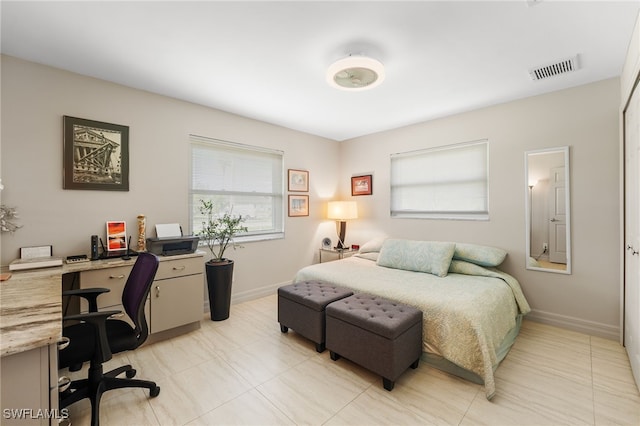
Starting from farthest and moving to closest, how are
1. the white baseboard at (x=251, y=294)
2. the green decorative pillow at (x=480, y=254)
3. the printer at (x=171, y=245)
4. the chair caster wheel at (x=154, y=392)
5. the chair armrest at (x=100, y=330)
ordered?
the white baseboard at (x=251, y=294), the green decorative pillow at (x=480, y=254), the printer at (x=171, y=245), the chair caster wheel at (x=154, y=392), the chair armrest at (x=100, y=330)

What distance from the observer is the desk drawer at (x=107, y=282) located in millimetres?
2215

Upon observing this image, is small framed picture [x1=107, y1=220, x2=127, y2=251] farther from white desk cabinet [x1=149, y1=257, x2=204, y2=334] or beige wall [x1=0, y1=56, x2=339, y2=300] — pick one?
white desk cabinet [x1=149, y1=257, x2=204, y2=334]

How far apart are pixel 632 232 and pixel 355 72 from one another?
2523 mm

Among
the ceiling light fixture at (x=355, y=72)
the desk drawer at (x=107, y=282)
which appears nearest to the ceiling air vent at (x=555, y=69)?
the ceiling light fixture at (x=355, y=72)

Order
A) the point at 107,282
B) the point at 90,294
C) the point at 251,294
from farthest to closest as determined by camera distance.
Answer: the point at 251,294
the point at 107,282
the point at 90,294

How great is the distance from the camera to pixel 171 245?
2787mm

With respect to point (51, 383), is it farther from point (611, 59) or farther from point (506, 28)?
point (611, 59)

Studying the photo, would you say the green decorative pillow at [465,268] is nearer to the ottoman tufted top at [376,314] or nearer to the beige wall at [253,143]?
the beige wall at [253,143]

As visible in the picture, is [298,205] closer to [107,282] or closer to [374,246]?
[374,246]

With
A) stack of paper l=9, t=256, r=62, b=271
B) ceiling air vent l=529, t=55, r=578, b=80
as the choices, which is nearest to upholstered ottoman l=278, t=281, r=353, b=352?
stack of paper l=9, t=256, r=62, b=271

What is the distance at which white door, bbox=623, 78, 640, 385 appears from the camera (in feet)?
6.30

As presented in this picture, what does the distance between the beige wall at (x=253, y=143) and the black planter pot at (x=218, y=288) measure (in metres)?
0.54

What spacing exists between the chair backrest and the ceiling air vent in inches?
140

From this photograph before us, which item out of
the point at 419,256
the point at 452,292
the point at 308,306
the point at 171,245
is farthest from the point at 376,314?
the point at 171,245
